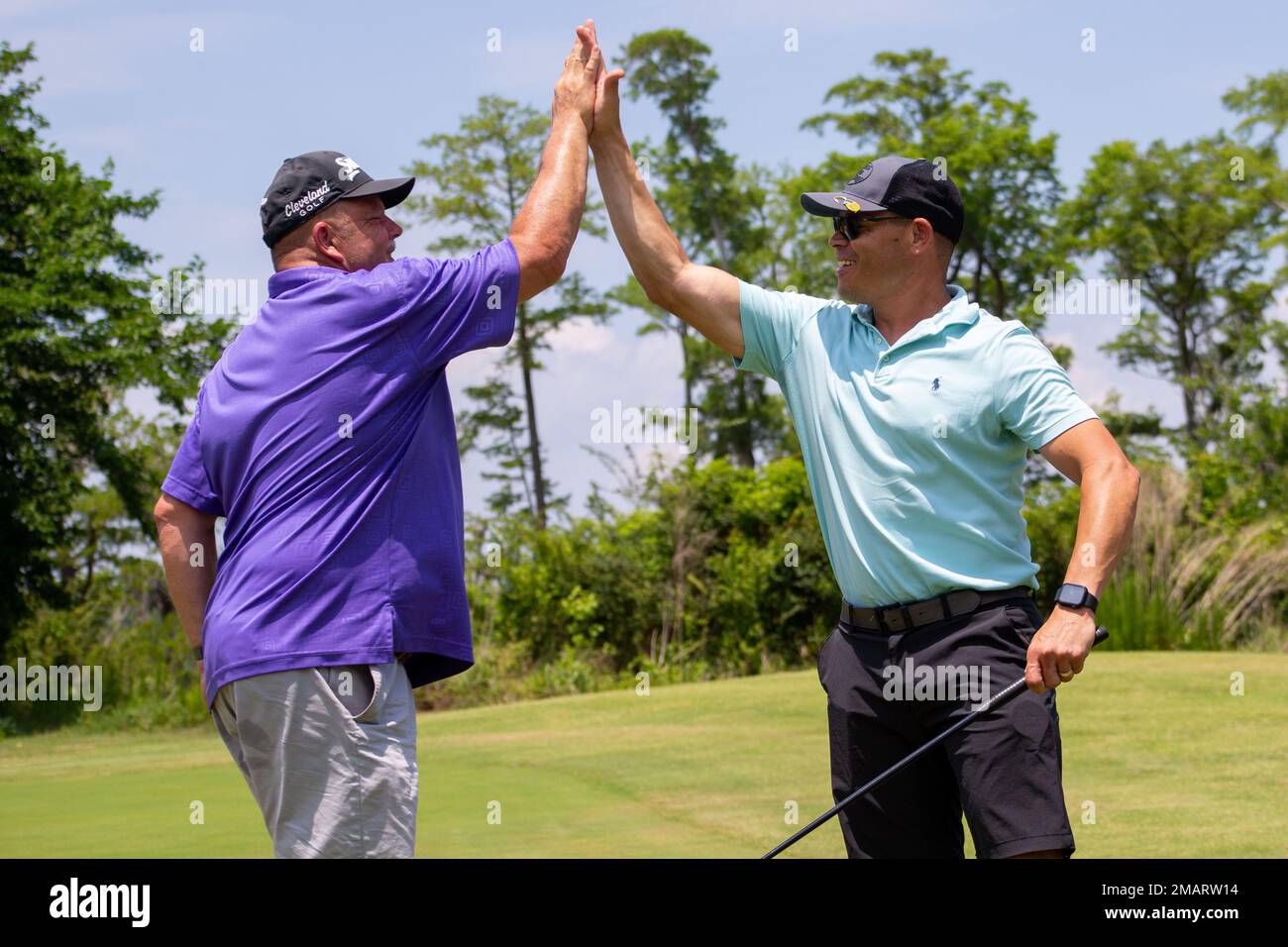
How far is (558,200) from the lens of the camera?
3.57 meters

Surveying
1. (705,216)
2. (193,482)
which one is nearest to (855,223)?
(193,482)

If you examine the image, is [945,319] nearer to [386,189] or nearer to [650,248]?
[650,248]

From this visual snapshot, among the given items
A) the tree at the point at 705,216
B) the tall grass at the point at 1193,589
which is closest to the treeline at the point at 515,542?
the tall grass at the point at 1193,589

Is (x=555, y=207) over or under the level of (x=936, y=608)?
over

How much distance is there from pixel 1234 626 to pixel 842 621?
16008mm

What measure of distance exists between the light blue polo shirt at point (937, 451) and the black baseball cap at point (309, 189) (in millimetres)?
1321

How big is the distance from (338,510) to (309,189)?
31.1 inches

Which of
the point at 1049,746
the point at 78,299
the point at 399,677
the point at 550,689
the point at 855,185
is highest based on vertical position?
the point at 78,299

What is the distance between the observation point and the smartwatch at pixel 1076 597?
354 cm

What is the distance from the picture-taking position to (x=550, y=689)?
19.1m

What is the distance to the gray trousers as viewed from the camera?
3143 mm

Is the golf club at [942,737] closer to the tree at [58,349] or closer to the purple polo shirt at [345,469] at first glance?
the purple polo shirt at [345,469]

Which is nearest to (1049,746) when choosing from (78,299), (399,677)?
(399,677)
